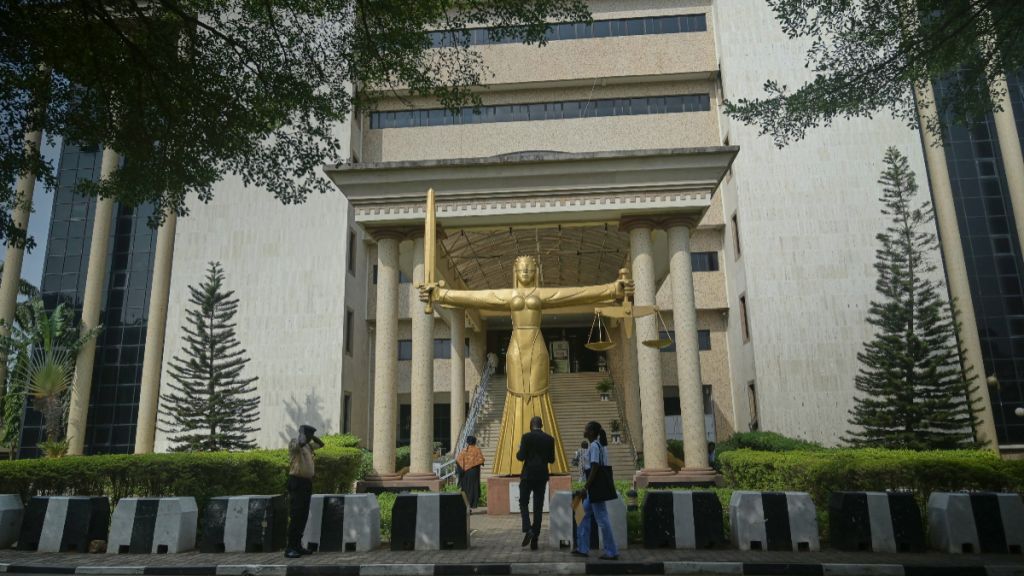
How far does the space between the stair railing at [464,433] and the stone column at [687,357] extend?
4.50 metres

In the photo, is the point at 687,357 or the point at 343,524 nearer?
the point at 343,524

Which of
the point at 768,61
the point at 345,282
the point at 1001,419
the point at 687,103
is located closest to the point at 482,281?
the point at 345,282

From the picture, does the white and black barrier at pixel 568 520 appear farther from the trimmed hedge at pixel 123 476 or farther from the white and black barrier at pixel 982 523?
the trimmed hedge at pixel 123 476

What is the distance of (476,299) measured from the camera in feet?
39.6

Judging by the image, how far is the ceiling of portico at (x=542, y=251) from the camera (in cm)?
1716

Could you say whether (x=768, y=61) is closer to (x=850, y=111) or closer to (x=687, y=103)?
(x=687, y=103)

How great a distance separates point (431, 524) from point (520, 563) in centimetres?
136

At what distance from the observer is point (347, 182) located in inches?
546

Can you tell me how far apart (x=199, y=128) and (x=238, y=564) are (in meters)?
6.31

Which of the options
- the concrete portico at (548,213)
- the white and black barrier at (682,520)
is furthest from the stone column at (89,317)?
the white and black barrier at (682,520)

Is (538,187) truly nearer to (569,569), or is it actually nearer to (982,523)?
(569,569)

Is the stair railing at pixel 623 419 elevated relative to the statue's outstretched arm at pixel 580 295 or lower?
lower

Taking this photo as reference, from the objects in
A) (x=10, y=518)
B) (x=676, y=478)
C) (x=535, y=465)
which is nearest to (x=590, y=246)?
(x=676, y=478)

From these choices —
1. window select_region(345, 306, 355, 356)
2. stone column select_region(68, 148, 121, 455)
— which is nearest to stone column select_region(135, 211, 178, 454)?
stone column select_region(68, 148, 121, 455)
